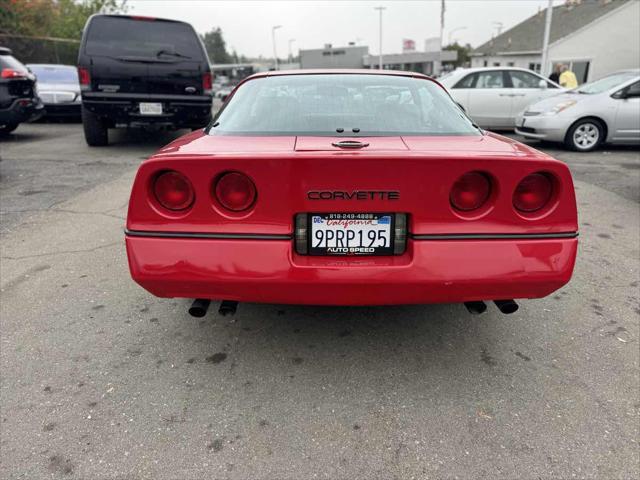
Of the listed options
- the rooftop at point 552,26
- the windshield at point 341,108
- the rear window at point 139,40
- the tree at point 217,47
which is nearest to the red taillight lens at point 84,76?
the rear window at point 139,40

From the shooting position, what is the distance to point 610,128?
8.61 meters

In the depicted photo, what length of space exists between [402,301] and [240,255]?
2.41 ft

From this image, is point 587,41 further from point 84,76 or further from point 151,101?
point 84,76

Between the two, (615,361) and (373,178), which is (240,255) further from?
(615,361)

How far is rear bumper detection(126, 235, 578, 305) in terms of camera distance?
204 centimetres

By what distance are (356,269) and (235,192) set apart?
61 centimetres

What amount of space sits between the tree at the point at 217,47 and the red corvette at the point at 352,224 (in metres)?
127

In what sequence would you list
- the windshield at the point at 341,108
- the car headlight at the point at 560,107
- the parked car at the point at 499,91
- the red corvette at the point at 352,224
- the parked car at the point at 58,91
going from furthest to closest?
the parked car at the point at 58,91 < the parked car at the point at 499,91 < the car headlight at the point at 560,107 < the windshield at the point at 341,108 < the red corvette at the point at 352,224

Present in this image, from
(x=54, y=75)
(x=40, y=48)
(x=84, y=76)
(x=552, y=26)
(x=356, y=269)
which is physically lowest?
(x=356, y=269)

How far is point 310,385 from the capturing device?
2268 millimetres

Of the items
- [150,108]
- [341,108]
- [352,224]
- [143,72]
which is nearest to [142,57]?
[143,72]

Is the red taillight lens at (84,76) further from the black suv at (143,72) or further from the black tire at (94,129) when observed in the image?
the black tire at (94,129)

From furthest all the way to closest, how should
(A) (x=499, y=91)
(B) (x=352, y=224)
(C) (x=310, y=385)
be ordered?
(A) (x=499, y=91), (C) (x=310, y=385), (B) (x=352, y=224)

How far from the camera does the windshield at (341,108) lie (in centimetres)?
248
